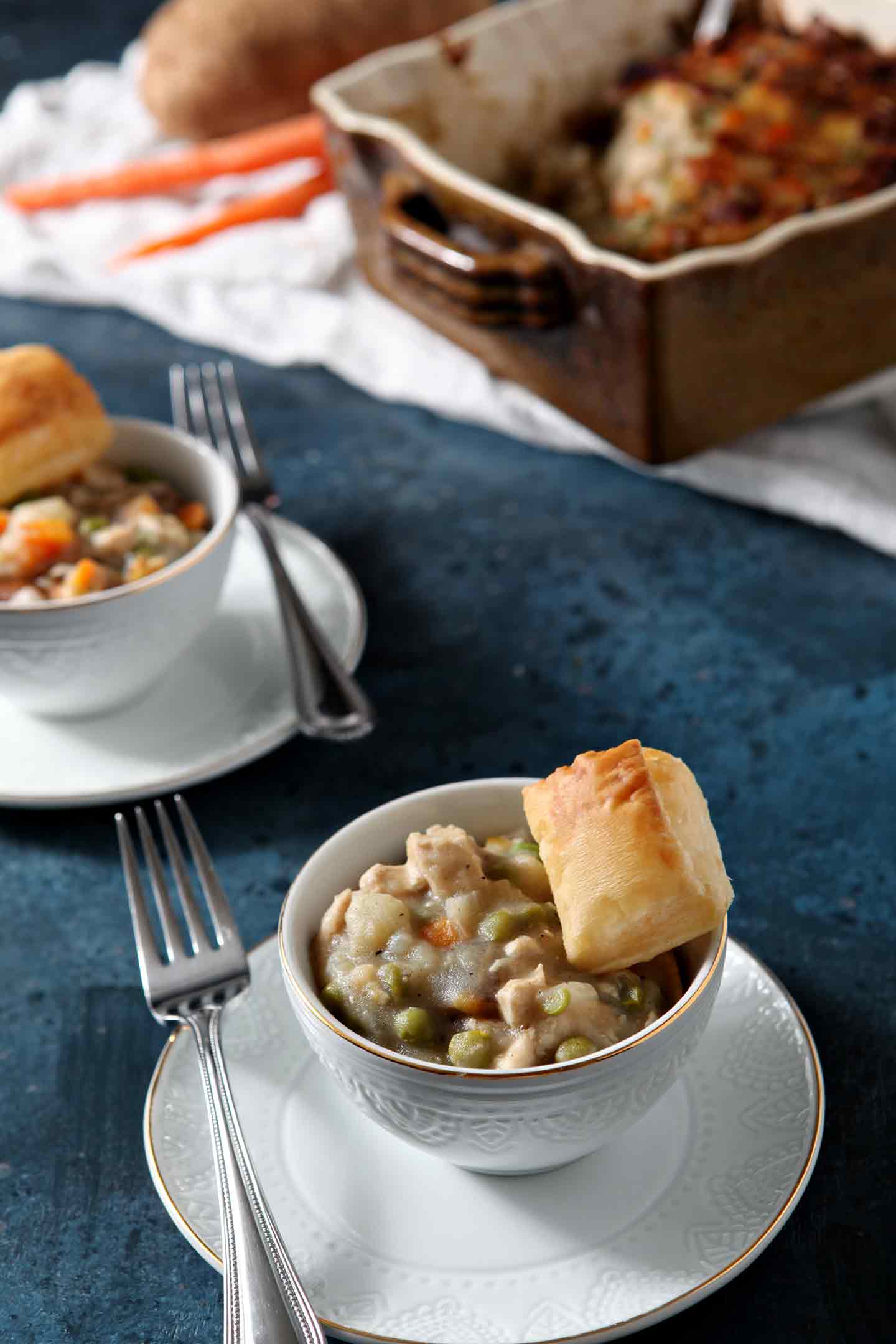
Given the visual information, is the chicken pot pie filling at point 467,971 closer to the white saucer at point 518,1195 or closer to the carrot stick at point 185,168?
the white saucer at point 518,1195

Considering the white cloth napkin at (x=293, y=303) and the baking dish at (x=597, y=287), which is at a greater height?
the baking dish at (x=597, y=287)

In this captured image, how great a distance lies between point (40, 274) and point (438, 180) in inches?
39.1

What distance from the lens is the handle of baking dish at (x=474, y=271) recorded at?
1.86 m

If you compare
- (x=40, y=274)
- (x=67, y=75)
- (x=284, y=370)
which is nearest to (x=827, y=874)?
(x=284, y=370)

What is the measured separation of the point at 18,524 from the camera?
154 centimetres

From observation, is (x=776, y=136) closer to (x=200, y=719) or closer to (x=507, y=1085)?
(x=200, y=719)

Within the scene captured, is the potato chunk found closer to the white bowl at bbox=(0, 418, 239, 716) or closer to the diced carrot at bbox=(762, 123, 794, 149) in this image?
the white bowl at bbox=(0, 418, 239, 716)

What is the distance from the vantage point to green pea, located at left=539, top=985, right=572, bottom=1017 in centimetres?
96

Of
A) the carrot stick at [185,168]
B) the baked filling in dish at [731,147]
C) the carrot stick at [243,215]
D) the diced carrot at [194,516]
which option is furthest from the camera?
the carrot stick at [185,168]

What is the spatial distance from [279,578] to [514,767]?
370mm

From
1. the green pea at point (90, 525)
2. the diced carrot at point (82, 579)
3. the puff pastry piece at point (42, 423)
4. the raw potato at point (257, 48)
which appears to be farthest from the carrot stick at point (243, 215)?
the diced carrot at point (82, 579)

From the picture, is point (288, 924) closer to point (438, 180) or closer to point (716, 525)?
point (716, 525)

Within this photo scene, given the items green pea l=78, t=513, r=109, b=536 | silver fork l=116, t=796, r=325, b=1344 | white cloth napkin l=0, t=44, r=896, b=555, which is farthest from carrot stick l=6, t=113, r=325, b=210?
silver fork l=116, t=796, r=325, b=1344

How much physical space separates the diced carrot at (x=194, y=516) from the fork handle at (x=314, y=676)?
0.10 meters
